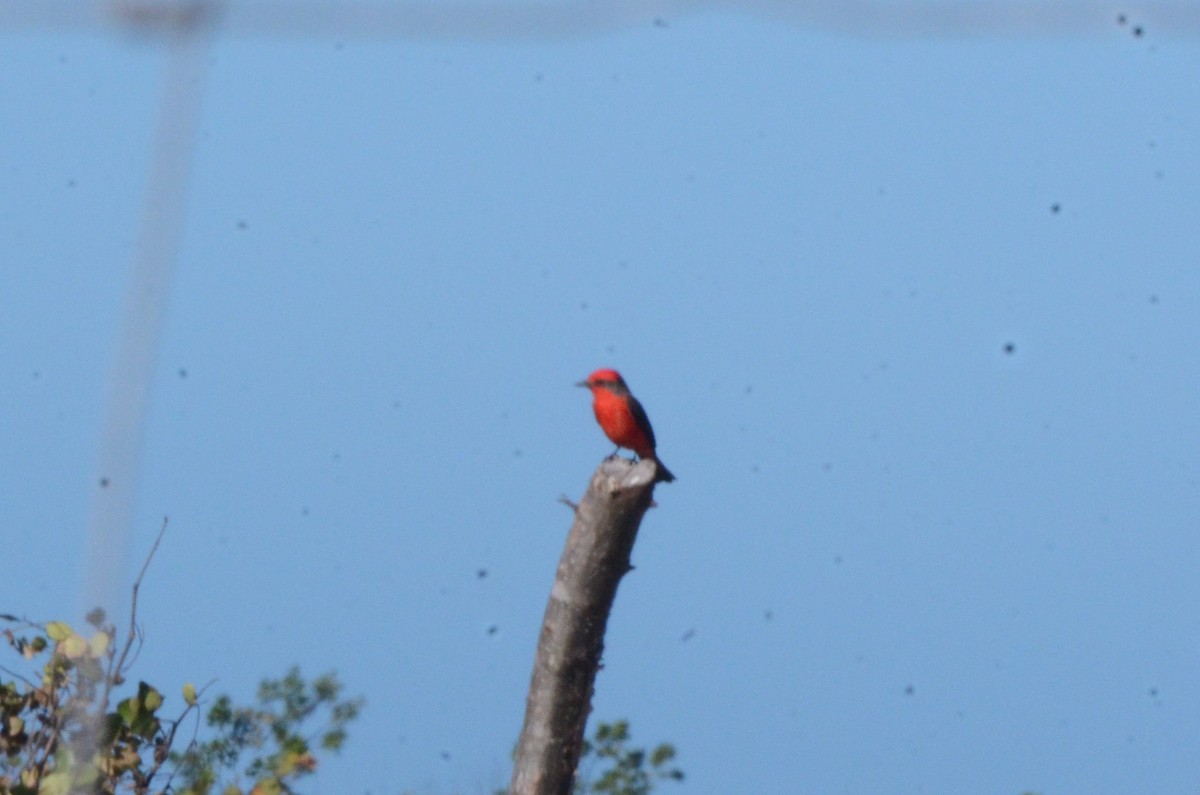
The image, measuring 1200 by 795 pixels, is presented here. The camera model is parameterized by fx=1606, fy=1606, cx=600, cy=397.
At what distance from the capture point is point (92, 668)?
446 centimetres

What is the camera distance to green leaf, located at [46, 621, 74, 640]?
446 centimetres

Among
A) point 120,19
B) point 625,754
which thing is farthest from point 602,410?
point 120,19

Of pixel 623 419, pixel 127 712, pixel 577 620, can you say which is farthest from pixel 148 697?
pixel 623 419

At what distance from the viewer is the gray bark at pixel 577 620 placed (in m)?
4.42

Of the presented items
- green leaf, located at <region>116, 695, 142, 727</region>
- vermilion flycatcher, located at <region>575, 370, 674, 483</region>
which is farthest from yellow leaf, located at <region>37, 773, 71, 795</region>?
vermilion flycatcher, located at <region>575, 370, 674, 483</region>

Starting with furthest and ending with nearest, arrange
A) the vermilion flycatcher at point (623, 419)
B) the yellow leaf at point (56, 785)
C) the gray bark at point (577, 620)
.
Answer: the vermilion flycatcher at point (623, 419) < the gray bark at point (577, 620) < the yellow leaf at point (56, 785)

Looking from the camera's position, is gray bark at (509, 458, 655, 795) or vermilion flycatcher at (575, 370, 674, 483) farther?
vermilion flycatcher at (575, 370, 674, 483)

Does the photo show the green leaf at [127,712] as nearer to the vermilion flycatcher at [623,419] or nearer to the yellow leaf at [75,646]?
the yellow leaf at [75,646]

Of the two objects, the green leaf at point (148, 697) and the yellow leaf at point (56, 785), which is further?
the green leaf at point (148, 697)

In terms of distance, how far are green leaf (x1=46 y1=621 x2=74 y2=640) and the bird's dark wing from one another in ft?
9.39

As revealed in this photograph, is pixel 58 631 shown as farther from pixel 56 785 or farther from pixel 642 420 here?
pixel 642 420

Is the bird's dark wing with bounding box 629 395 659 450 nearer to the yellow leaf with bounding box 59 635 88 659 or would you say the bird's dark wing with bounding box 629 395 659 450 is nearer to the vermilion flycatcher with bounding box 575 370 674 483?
the vermilion flycatcher with bounding box 575 370 674 483

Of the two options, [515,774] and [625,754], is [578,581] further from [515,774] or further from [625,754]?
[625,754]

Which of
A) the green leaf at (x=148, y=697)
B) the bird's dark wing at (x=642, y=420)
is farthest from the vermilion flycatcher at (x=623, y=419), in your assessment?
the green leaf at (x=148, y=697)
